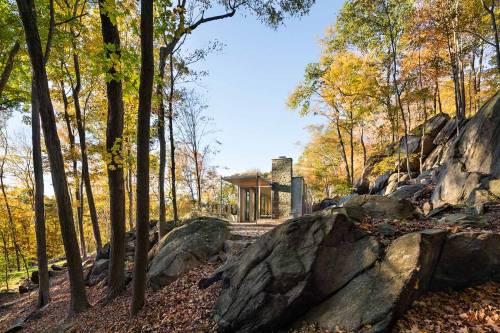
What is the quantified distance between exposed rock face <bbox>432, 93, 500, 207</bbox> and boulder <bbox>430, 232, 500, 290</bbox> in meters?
4.96

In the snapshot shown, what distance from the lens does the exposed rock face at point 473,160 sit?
29.3 ft

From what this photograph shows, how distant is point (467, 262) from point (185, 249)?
5835 mm

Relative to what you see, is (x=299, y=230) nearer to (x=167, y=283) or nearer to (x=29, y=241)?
(x=167, y=283)

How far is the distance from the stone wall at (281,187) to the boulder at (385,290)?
12.8m

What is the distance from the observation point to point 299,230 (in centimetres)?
491

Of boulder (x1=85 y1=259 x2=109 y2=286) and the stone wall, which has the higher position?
the stone wall

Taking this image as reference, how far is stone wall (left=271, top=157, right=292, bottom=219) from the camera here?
17.1m

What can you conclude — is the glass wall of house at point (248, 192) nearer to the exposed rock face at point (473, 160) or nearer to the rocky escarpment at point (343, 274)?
the exposed rock face at point (473, 160)

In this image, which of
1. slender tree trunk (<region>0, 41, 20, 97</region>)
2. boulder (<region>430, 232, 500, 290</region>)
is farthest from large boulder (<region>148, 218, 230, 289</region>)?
slender tree trunk (<region>0, 41, 20, 97</region>)

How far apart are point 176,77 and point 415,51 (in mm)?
13538

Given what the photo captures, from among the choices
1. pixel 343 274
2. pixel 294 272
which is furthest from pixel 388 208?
pixel 294 272

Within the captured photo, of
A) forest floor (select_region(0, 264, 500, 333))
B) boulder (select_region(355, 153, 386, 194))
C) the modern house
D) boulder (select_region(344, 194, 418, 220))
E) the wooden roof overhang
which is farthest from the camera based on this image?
boulder (select_region(355, 153, 386, 194))

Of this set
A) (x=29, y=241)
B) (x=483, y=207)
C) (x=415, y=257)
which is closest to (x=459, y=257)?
(x=415, y=257)

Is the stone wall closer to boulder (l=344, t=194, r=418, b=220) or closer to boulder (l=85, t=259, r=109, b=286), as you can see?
boulder (l=85, t=259, r=109, b=286)
